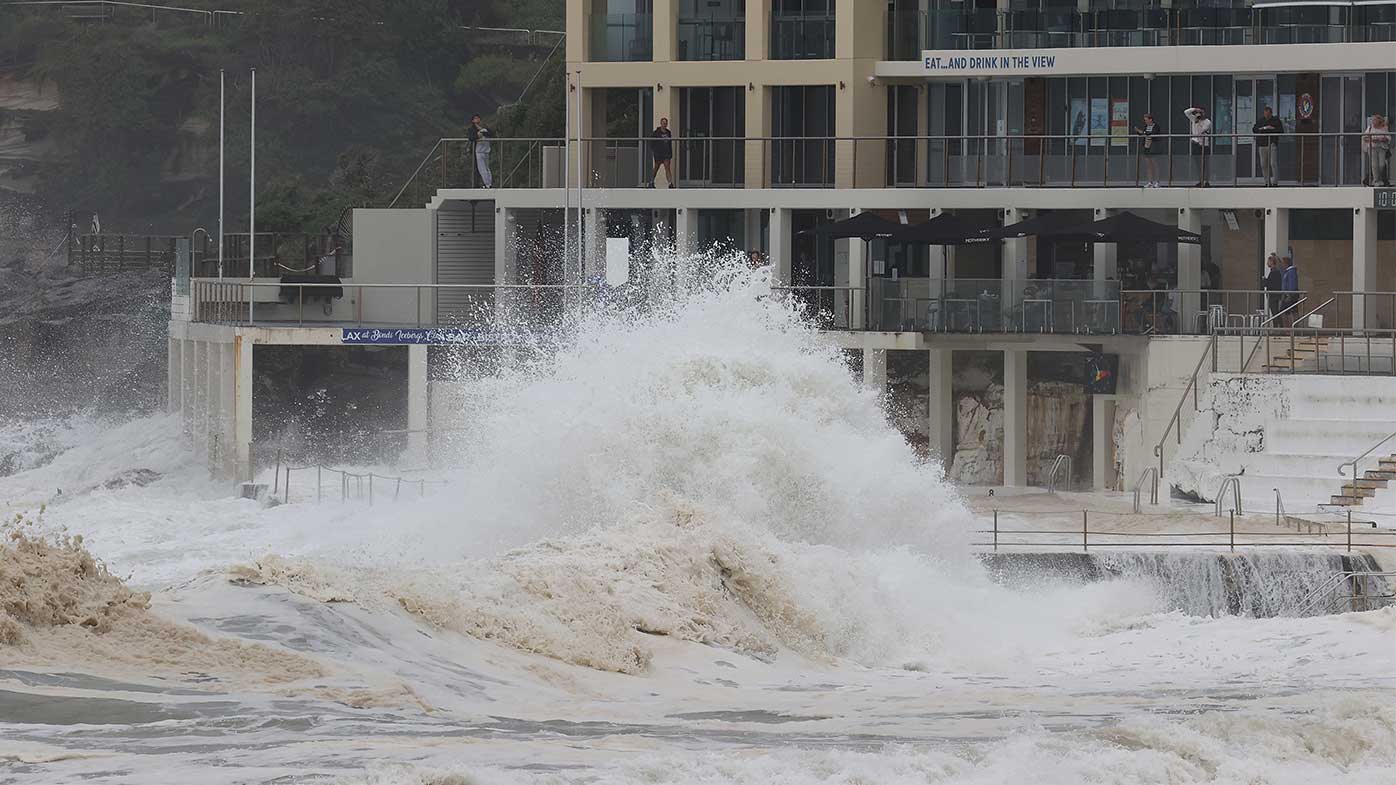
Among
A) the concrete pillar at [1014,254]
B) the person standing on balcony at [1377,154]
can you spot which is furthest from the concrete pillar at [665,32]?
the person standing on balcony at [1377,154]

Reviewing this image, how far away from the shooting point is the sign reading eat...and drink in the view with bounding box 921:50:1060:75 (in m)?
47.8

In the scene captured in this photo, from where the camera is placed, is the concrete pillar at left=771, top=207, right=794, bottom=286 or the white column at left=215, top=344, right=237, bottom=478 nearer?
the white column at left=215, top=344, right=237, bottom=478

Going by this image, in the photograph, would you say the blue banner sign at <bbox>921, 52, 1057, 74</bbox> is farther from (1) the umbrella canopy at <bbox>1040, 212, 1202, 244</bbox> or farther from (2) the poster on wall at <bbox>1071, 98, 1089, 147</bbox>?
(1) the umbrella canopy at <bbox>1040, 212, 1202, 244</bbox>

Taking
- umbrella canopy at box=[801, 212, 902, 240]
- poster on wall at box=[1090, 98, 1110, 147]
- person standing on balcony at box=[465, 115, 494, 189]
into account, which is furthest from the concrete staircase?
person standing on balcony at box=[465, 115, 494, 189]

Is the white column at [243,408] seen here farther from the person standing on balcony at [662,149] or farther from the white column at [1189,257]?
the white column at [1189,257]

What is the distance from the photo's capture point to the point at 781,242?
48000 mm

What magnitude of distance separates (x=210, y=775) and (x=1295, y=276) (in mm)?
29192

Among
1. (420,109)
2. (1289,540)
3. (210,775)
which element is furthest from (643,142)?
(420,109)

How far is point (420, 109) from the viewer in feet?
301

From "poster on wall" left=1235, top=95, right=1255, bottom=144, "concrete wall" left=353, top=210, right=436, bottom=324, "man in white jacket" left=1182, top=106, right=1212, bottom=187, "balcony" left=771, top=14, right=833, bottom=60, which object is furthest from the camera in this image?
"concrete wall" left=353, top=210, right=436, bottom=324

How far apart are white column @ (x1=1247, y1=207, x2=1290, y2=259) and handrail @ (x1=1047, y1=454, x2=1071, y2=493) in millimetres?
5060

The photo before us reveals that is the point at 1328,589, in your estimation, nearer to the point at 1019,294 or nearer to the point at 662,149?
the point at 1019,294

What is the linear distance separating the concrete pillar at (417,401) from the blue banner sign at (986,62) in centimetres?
1100

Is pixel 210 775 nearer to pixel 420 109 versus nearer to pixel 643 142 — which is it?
pixel 643 142
